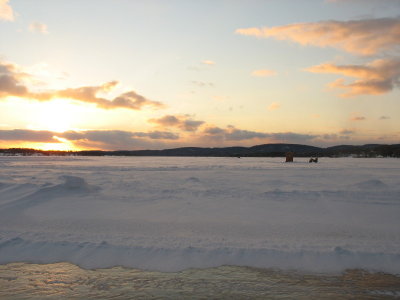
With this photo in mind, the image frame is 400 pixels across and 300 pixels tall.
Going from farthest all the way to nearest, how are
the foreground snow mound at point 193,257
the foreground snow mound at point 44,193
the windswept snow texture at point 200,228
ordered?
the foreground snow mound at point 44,193
the windswept snow texture at point 200,228
the foreground snow mound at point 193,257

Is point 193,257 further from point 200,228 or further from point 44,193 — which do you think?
point 44,193

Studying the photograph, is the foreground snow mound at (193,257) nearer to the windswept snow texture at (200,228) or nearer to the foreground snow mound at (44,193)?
the windswept snow texture at (200,228)

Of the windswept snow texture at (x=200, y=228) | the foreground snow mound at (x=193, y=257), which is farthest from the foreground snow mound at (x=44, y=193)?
the foreground snow mound at (x=193, y=257)

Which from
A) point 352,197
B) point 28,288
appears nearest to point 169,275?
point 28,288

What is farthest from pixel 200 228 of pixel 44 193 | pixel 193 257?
pixel 44 193

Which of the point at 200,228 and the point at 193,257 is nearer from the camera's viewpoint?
the point at 193,257

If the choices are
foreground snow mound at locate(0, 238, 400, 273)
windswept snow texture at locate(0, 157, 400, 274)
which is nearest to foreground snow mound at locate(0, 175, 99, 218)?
windswept snow texture at locate(0, 157, 400, 274)

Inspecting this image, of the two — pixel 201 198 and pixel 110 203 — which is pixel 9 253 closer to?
pixel 110 203

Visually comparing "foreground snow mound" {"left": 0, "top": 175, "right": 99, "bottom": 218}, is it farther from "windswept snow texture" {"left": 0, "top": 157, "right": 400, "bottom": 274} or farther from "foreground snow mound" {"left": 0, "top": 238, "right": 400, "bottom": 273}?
"foreground snow mound" {"left": 0, "top": 238, "right": 400, "bottom": 273}

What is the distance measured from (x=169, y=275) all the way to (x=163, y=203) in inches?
254

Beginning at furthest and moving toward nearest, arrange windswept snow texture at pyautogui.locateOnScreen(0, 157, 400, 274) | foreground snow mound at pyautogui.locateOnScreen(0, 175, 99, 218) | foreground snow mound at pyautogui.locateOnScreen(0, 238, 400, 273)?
foreground snow mound at pyautogui.locateOnScreen(0, 175, 99, 218)
windswept snow texture at pyautogui.locateOnScreen(0, 157, 400, 274)
foreground snow mound at pyautogui.locateOnScreen(0, 238, 400, 273)

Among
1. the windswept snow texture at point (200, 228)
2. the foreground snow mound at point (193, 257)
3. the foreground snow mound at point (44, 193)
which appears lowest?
the foreground snow mound at point (193, 257)

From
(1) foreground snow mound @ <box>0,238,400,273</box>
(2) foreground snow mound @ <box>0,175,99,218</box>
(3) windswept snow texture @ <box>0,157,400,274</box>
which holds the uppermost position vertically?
(2) foreground snow mound @ <box>0,175,99,218</box>

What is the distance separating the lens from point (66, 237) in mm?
7902
